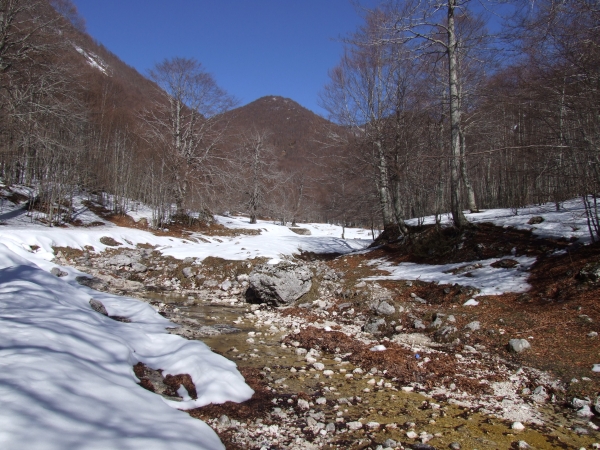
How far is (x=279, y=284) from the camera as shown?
9469 millimetres

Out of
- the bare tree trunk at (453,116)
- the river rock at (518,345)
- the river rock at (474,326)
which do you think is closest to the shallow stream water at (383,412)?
the river rock at (518,345)

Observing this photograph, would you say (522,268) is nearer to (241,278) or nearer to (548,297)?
(548,297)

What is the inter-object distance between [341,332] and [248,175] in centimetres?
2773

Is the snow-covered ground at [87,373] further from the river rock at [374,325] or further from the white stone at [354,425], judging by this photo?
the river rock at [374,325]


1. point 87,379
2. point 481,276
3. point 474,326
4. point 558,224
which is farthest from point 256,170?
point 87,379

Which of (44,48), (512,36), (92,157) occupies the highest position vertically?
(44,48)

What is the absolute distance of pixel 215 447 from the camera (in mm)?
2754

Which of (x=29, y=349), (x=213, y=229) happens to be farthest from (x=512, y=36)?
(x=213, y=229)

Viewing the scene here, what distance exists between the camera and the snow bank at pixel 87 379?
6.96 feet

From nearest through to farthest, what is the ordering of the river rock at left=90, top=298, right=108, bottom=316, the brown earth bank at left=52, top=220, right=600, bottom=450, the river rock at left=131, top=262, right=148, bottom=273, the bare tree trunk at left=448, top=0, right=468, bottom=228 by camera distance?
the brown earth bank at left=52, top=220, right=600, bottom=450, the river rock at left=90, top=298, right=108, bottom=316, the bare tree trunk at left=448, top=0, right=468, bottom=228, the river rock at left=131, top=262, right=148, bottom=273

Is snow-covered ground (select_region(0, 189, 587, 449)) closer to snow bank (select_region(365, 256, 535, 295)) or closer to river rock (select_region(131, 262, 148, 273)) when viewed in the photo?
snow bank (select_region(365, 256, 535, 295))

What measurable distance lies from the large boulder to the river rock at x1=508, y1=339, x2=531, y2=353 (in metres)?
5.35

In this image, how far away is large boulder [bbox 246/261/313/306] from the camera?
9430mm

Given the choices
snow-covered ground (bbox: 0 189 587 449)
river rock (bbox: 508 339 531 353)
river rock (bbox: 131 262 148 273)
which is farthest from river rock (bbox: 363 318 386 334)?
river rock (bbox: 131 262 148 273)
